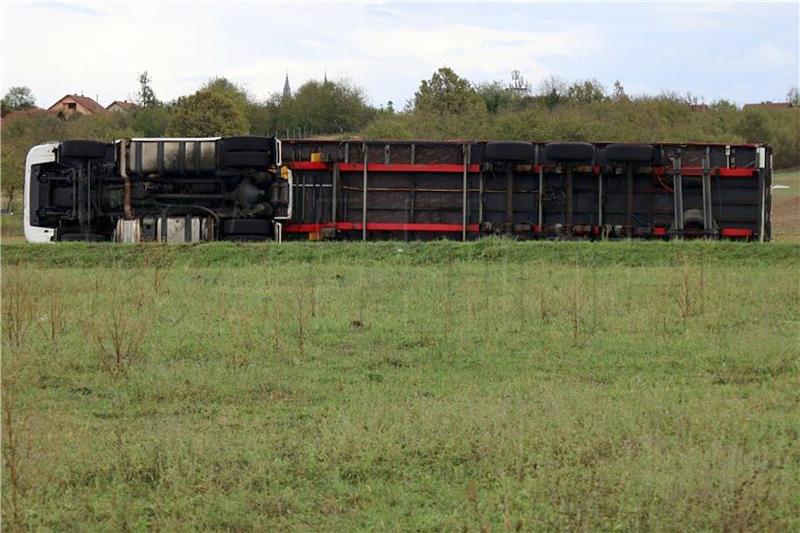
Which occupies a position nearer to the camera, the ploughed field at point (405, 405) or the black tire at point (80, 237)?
the ploughed field at point (405, 405)

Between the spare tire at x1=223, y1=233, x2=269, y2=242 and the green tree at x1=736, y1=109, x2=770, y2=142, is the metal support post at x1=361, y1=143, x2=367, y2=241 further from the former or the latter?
the green tree at x1=736, y1=109, x2=770, y2=142

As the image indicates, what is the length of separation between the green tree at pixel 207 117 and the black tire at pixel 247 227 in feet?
77.3

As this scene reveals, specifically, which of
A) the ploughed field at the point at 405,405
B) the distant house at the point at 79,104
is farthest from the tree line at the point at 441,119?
the distant house at the point at 79,104

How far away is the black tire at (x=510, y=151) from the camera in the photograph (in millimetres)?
24156

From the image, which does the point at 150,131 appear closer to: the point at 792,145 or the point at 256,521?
the point at 792,145

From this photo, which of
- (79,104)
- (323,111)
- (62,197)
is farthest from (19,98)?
(62,197)

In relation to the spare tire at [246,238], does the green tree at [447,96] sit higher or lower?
higher

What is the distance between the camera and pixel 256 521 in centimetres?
605

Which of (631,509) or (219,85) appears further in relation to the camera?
(219,85)

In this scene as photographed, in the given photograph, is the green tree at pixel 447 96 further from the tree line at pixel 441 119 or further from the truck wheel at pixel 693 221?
the truck wheel at pixel 693 221

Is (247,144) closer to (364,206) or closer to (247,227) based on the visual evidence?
(247,227)

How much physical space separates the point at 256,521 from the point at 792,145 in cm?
5946

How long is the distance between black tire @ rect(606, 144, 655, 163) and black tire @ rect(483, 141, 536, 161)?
183cm


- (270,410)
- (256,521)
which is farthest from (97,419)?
(256,521)
